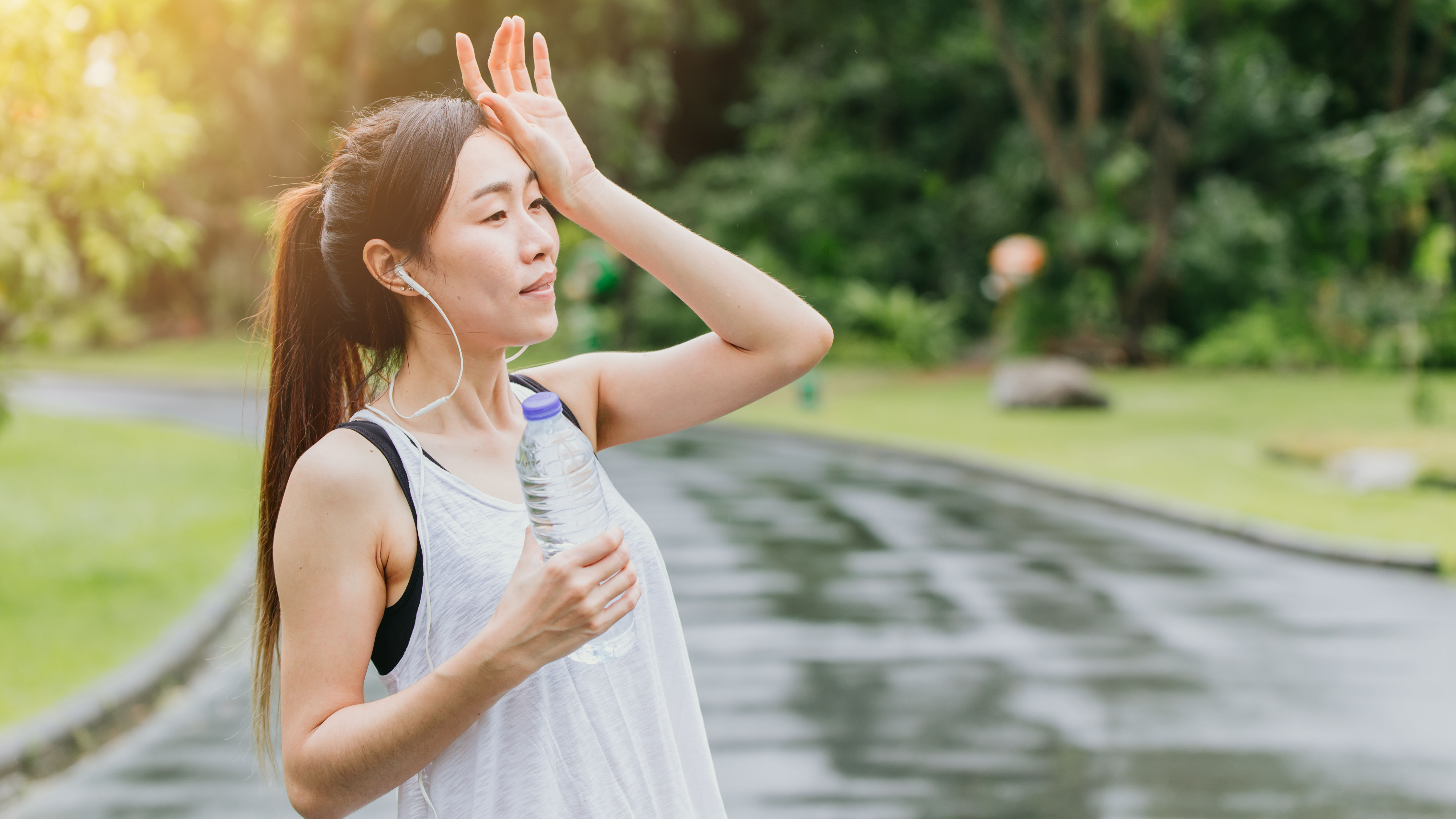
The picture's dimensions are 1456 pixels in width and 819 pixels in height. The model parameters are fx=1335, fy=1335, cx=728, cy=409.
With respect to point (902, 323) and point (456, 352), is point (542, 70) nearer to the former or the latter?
point (456, 352)

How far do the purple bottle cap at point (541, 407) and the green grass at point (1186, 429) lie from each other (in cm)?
928

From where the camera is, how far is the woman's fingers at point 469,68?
6.07ft

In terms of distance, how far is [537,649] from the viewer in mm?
1570

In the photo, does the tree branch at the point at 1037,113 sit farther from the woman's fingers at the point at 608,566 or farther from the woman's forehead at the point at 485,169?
the woman's fingers at the point at 608,566

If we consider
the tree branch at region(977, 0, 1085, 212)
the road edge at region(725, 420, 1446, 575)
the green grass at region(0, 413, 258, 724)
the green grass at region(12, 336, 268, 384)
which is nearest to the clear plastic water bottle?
the green grass at region(0, 413, 258, 724)

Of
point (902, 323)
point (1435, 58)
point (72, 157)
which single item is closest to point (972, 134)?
point (902, 323)

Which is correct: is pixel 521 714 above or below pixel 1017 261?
above

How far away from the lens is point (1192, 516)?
1091cm

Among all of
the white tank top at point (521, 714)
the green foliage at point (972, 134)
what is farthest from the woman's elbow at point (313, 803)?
the green foliage at point (972, 134)

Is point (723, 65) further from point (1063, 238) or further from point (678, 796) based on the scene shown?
point (678, 796)

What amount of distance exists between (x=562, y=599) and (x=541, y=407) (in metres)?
0.25

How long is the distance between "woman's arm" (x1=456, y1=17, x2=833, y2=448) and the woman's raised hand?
0.49 meters

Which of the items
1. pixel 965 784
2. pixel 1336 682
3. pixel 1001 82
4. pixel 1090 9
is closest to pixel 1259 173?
pixel 1001 82

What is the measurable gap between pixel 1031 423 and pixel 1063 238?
895cm
